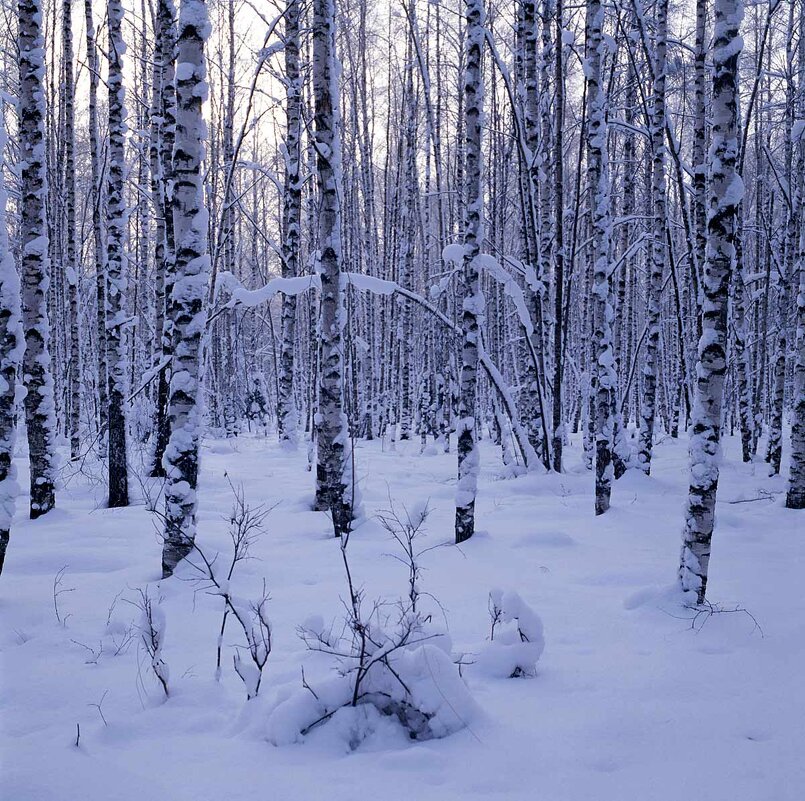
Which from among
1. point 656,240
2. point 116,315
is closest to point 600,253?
point 656,240

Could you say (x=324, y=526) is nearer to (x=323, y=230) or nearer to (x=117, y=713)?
(x=323, y=230)

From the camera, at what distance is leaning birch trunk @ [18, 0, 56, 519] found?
570 cm

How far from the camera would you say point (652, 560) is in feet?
17.8

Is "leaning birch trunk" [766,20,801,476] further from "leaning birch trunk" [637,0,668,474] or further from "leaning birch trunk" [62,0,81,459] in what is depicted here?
"leaning birch trunk" [62,0,81,459]

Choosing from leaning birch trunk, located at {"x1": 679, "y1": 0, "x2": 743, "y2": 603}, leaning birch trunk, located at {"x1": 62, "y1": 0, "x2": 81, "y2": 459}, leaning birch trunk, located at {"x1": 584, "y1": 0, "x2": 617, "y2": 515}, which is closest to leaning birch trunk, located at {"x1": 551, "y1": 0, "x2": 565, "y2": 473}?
leaning birch trunk, located at {"x1": 584, "y1": 0, "x2": 617, "y2": 515}

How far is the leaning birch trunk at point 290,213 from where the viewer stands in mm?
10531

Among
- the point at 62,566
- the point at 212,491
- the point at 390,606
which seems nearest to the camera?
the point at 390,606

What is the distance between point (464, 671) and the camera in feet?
11.1

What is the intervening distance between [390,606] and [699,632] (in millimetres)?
1866

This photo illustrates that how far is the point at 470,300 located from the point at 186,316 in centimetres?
239

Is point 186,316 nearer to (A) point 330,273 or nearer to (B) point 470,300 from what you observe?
(A) point 330,273

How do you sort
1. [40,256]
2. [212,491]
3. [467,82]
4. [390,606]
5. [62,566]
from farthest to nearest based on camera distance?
[212,491] < [40,256] < [467,82] < [62,566] < [390,606]

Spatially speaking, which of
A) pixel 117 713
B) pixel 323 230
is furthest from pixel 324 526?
pixel 117 713

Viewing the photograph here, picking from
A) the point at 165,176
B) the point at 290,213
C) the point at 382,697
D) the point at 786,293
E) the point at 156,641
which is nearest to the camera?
the point at 382,697
